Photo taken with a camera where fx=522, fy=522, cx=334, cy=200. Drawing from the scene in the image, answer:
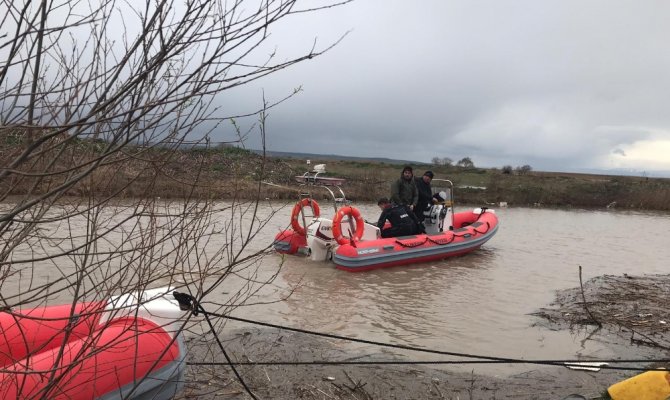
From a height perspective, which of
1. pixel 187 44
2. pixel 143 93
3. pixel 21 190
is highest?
pixel 187 44

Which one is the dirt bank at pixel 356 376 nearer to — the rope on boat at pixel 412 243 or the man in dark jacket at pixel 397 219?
the rope on boat at pixel 412 243

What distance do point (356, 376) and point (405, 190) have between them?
19.5ft

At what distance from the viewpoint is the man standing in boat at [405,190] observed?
9953 millimetres

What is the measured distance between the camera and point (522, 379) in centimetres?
477

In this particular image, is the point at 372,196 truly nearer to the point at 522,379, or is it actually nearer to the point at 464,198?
the point at 464,198

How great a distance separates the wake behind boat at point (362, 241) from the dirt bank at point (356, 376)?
3275 millimetres

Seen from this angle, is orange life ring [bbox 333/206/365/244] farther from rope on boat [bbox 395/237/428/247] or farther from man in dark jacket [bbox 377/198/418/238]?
man in dark jacket [bbox 377/198/418/238]

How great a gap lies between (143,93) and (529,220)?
21.7 metres

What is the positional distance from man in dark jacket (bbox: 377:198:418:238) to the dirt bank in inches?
167

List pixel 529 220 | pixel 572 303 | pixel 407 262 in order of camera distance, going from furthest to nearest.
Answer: pixel 529 220, pixel 407 262, pixel 572 303

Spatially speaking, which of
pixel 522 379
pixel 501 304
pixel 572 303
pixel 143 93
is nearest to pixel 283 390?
pixel 522 379

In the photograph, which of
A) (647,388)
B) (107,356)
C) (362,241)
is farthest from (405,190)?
(107,356)

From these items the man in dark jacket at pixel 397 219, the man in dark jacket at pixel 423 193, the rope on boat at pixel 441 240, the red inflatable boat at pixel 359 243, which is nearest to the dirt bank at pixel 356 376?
the red inflatable boat at pixel 359 243

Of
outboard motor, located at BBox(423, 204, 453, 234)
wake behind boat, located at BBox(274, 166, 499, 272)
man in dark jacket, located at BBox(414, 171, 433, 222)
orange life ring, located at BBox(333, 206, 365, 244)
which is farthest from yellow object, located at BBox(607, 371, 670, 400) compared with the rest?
outboard motor, located at BBox(423, 204, 453, 234)
